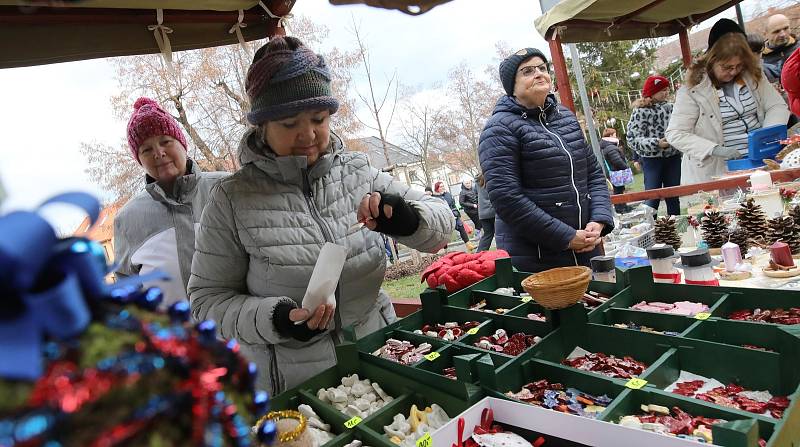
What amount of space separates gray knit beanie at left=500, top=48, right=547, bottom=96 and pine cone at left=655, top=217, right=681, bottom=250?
102 centimetres

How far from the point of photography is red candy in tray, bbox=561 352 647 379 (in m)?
1.10

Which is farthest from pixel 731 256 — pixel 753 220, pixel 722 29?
pixel 722 29

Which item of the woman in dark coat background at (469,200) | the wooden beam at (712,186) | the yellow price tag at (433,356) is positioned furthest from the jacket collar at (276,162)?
the woman in dark coat background at (469,200)

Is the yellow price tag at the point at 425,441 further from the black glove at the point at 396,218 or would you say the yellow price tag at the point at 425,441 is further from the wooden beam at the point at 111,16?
the wooden beam at the point at 111,16

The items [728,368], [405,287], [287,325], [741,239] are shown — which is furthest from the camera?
[405,287]

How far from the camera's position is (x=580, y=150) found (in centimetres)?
216

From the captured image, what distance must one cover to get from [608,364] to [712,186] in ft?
6.92

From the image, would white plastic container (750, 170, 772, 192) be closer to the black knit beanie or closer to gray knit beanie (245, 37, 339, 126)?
the black knit beanie

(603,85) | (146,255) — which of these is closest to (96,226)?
(146,255)

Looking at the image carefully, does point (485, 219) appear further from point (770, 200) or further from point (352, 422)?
point (352, 422)

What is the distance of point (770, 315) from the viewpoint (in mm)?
1159

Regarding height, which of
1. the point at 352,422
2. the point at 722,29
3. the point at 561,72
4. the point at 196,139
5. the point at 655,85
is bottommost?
the point at 352,422

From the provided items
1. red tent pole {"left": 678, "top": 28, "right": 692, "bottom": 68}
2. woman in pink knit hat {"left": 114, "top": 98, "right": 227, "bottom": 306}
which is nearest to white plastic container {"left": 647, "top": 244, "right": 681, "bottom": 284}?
woman in pink knit hat {"left": 114, "top": 98, "right": 227, "bottom": 306}

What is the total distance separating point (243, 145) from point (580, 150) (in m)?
1.45
